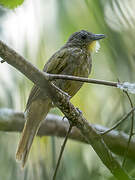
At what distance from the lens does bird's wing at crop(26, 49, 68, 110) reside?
3.04 meters

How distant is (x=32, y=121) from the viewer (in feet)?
11.0

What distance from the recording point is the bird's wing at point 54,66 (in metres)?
3.04

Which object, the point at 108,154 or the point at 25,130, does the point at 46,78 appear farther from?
the point at 25,130

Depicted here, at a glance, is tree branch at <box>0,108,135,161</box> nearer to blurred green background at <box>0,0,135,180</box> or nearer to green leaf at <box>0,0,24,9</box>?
blurred green background at <box>0,0,135,180</box>

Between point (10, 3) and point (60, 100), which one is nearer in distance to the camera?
point (10, 3)

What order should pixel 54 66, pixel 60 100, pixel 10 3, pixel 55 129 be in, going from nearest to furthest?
1. pixel 10 3
2. pixel 60 100
3. pixel 54 66
4. pixel 55 129

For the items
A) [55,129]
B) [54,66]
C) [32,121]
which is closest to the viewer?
[54,66]

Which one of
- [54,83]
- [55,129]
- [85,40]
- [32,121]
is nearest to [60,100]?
[54,83]

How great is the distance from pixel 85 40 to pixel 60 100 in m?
1.93

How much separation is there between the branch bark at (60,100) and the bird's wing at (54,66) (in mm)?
838

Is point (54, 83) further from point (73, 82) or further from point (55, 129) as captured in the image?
point (55, 129)

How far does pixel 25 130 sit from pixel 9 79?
502mm

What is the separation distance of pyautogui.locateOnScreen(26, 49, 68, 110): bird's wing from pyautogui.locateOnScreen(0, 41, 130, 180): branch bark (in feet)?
2.75

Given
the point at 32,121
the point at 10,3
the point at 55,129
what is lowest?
the point at 55,129
